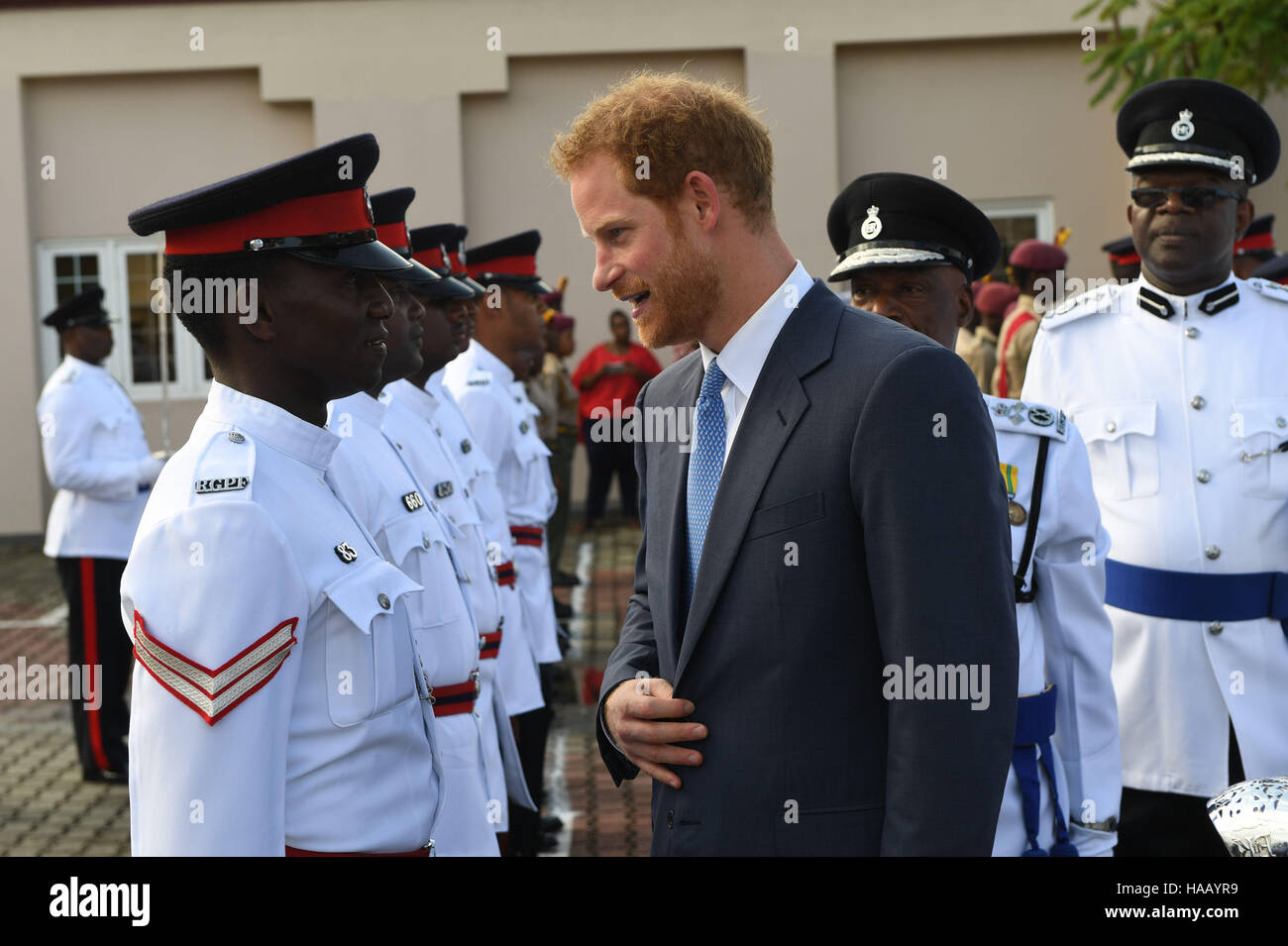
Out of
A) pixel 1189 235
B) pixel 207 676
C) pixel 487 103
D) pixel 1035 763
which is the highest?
pixel 487 103

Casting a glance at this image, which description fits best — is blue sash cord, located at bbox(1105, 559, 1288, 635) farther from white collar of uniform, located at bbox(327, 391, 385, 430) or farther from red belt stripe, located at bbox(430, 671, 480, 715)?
white collar of uniform, located at bbox(327, 391, 385, 430)

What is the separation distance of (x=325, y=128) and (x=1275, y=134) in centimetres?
1266

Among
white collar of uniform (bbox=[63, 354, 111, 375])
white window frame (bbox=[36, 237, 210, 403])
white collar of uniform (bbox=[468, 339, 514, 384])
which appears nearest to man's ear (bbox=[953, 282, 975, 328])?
white collar of uniform (bbox=[468, 339, 514, 384])

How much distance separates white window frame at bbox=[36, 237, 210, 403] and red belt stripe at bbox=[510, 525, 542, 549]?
31.4 ft

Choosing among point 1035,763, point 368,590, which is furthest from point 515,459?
point 368,590

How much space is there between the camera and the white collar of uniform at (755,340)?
7.08 ft

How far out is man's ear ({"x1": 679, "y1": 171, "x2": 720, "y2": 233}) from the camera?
2.12m

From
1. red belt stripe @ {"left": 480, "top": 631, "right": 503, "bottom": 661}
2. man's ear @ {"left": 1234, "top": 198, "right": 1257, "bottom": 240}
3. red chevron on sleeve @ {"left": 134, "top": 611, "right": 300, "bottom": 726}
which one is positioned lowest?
red belt stripe @ {"left": 480, "top": 631, "right": 503, "bottom": 661}

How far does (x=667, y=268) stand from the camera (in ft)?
7.03

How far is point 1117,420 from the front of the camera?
3.67m

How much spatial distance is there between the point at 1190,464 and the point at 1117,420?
0.21 m

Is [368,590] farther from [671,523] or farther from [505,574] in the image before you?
[505,574]
